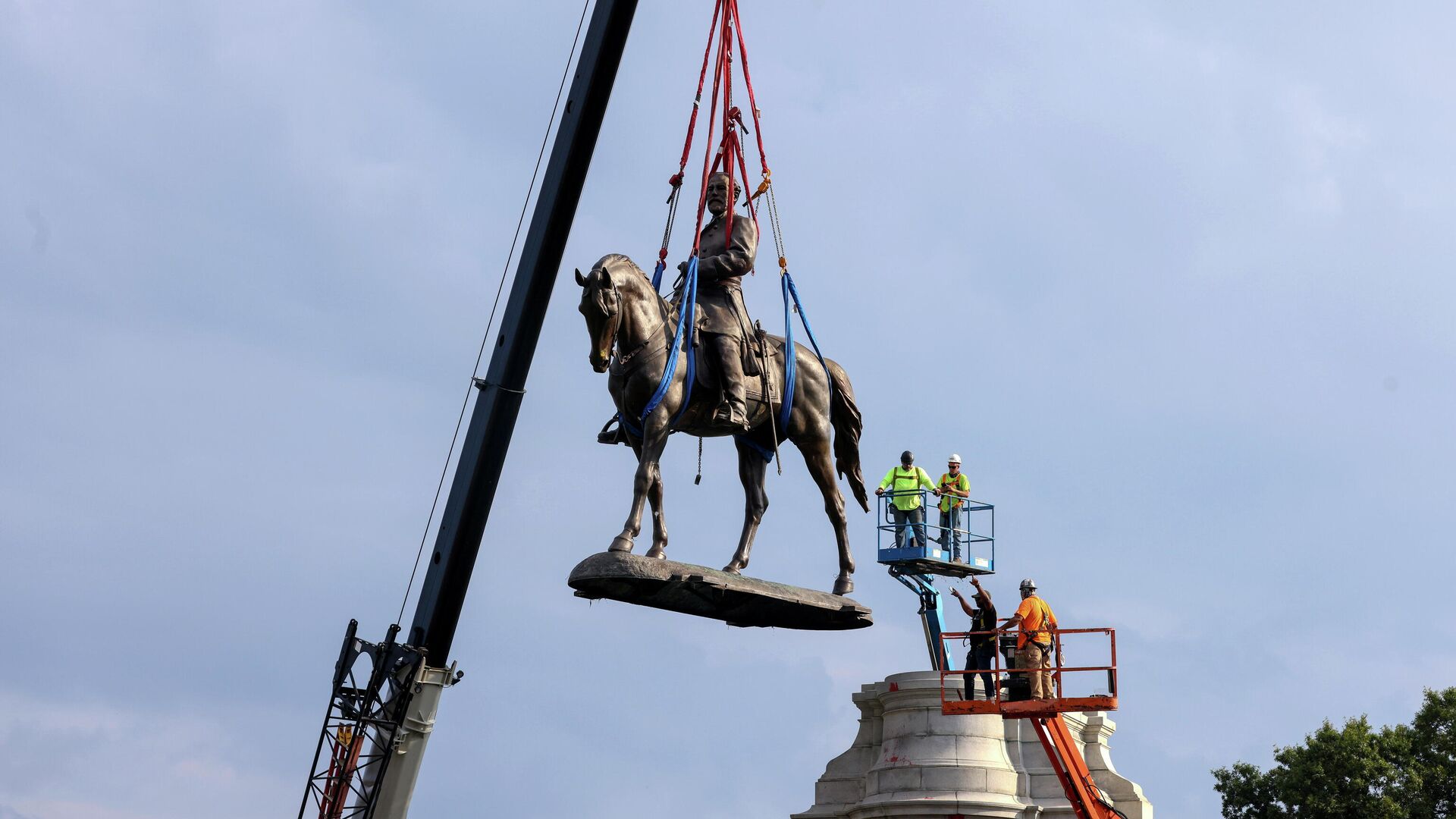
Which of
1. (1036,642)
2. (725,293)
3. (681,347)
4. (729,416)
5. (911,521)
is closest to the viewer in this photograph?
(681,347)

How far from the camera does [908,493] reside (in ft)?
113

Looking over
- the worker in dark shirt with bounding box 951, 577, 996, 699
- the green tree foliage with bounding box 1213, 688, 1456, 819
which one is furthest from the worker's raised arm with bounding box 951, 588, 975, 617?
the green tree foliage with bounding box 1213, 688, 1456, 819

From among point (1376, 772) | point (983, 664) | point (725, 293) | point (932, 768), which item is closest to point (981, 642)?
point (983, 664)

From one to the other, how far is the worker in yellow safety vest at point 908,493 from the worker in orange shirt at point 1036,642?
9637 mm

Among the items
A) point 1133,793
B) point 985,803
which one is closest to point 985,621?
point 985,803

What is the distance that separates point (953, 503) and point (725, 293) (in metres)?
15.8

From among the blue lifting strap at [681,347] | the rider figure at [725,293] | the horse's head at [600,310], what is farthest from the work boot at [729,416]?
the horse's head at [600,310]

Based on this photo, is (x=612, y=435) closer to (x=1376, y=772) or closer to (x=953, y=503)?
(x=953, y=503)

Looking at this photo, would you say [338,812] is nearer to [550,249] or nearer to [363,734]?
[363,734]

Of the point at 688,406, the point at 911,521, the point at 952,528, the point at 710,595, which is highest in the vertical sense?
the point at 952,528

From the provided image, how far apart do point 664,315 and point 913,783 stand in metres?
14.2

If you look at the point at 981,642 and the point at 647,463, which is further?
the point at 981,642

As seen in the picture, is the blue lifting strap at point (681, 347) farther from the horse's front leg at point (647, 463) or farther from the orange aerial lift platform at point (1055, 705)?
the orange aerial lift platform at point (1055, 705)

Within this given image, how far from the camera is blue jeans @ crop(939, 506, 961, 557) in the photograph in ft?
114
